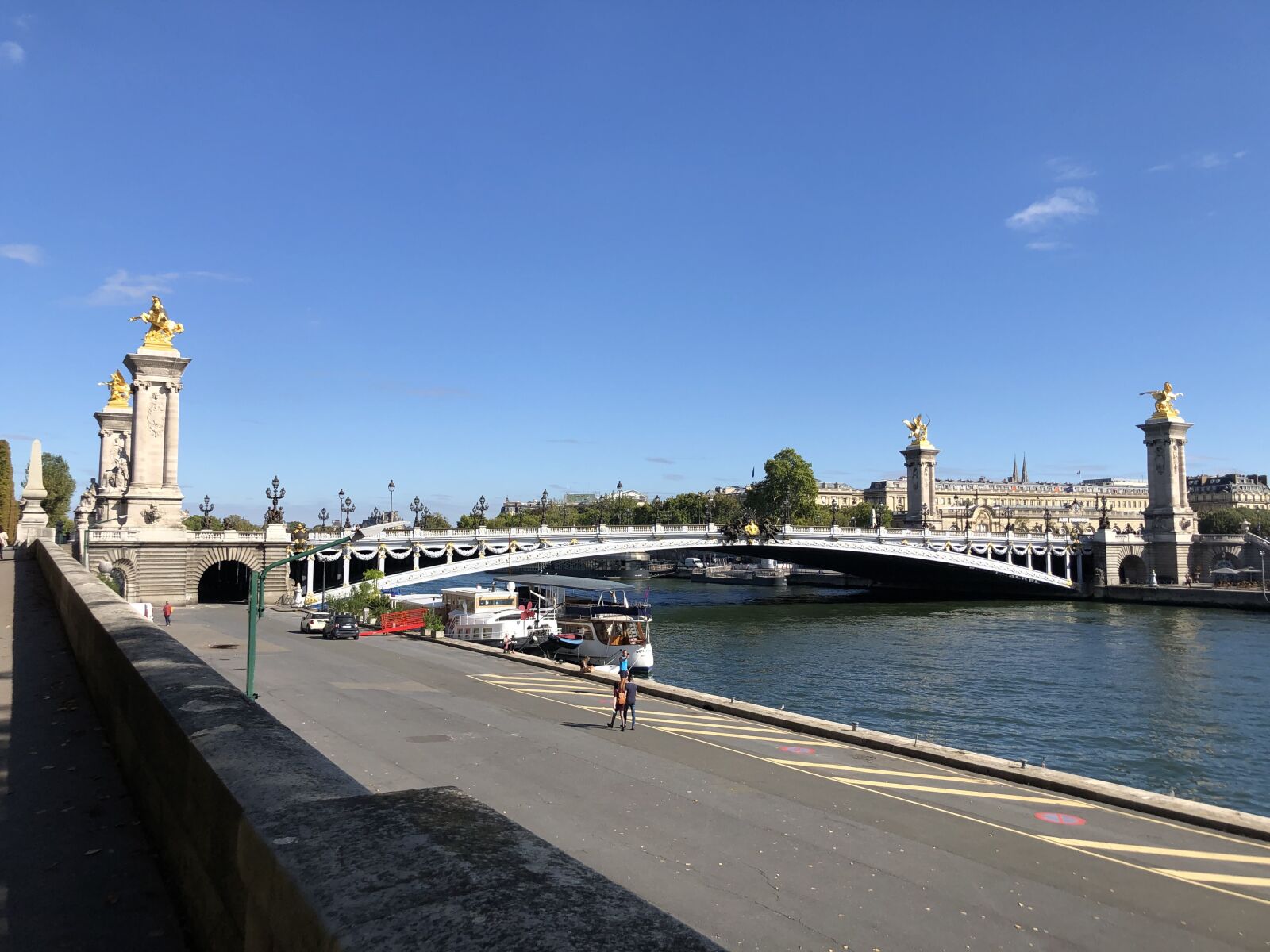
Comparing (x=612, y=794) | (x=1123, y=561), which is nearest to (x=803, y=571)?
(x=1123, y=561)

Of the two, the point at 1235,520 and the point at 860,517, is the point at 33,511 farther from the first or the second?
the point at 1235,520

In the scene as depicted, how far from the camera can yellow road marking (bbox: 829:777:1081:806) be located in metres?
15.2

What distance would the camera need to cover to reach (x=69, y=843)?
5629 millimetres

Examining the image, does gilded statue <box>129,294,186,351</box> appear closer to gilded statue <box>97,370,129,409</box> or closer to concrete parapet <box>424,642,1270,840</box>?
gilded statue <box>97,370,129,409</box>

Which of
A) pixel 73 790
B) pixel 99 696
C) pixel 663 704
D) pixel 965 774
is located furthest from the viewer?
pixel 663 704

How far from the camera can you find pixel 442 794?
3842 millimetres

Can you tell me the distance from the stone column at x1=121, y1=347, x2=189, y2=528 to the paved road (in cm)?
3931

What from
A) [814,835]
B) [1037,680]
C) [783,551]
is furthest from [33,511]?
[814,835]

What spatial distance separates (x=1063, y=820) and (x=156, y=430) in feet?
188

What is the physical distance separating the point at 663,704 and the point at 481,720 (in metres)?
5.61

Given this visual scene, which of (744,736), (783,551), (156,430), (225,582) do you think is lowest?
(744,736)

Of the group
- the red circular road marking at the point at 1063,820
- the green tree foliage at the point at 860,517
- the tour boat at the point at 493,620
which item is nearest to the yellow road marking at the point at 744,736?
the red circular road marking at the point at 1063,820

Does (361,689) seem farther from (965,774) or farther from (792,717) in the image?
(965,774)

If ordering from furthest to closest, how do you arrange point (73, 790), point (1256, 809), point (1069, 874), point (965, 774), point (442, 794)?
point (1256, 809) < point (965, 774) < point (1069, 874) < point (73, 790) < point (442, 794)
